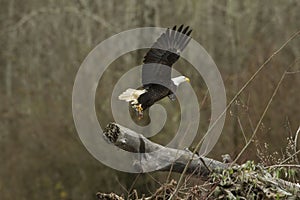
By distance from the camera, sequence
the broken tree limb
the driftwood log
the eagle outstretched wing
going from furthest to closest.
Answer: the broken tree limb < the eagle outstretched wing < the driftwood log

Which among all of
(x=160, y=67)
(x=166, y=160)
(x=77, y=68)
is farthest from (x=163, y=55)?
(x=77, y=68)

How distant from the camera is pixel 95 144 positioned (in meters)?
6.77

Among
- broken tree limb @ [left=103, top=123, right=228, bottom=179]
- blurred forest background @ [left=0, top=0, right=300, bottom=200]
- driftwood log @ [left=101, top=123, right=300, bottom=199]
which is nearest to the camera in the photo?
driftwood log @ [left=101, top=123, right=300, bottom=199]

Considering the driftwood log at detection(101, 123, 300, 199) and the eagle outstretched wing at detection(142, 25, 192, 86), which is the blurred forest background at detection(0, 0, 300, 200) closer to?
the driftwood log at detection(101, 123, 300, 199)

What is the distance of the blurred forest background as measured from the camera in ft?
27.4

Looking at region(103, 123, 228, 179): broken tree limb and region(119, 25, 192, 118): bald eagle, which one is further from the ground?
region(119, 25, 192, 118): bald eagle

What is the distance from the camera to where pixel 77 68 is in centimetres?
1006

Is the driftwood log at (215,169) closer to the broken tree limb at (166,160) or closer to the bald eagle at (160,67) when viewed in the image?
the broken tree limb at (166,160)

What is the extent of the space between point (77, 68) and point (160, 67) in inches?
291

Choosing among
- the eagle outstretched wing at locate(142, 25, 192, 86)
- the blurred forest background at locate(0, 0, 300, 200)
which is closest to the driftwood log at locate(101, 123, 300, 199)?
the eagle outstretched wing at locate(142, 25, 192, 86)

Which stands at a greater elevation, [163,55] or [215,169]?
[163,55]

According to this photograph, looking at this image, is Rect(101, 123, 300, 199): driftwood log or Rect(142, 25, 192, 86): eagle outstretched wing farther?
Rect(142, 25, 192, 86): eagle outstretched wing

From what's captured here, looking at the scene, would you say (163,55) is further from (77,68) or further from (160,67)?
(77,68)

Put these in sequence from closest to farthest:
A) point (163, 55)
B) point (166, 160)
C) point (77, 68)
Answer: point (163, 55) → point (166, 160) → point (77, 68)
